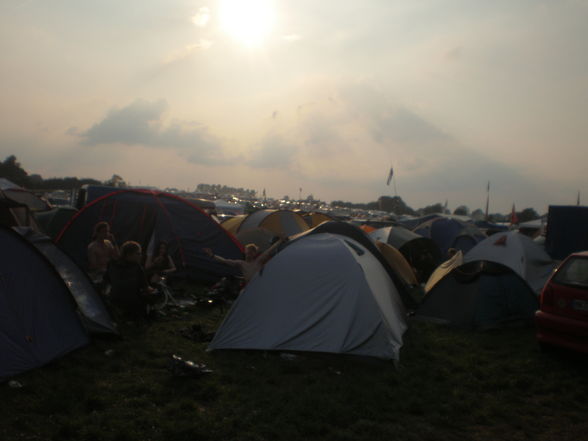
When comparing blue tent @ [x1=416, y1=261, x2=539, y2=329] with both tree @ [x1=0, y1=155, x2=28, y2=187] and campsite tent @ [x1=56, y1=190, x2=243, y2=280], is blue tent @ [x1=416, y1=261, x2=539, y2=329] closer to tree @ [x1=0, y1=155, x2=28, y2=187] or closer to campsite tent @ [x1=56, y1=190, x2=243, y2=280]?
campsite tent @ [x1=56, y1=190, x2=243, y2=280]

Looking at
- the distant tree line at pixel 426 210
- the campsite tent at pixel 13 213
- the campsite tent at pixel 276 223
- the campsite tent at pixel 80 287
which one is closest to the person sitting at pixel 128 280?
the campsite tent at pixel 80 287

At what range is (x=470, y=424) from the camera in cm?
480

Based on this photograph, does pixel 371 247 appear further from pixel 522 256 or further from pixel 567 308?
pixel 522 256

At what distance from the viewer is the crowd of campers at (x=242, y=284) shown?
222 inches

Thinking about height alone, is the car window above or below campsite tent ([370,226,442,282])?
above

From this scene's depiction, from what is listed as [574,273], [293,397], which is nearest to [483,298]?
[574,273]

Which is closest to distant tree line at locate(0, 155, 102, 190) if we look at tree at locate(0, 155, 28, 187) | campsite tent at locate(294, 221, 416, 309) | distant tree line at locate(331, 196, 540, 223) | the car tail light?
tree at locate(0, 155, 28, 187)

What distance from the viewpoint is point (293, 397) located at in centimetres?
512

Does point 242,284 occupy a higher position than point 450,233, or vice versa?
point 450,233

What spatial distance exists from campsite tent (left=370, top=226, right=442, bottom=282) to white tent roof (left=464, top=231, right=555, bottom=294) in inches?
114

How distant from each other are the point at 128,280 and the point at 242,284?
251 centimetres

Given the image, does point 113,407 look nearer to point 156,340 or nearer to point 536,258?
point 156,340

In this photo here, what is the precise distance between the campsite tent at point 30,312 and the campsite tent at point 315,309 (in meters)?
1.86

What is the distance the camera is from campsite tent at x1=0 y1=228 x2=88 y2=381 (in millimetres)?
5094
